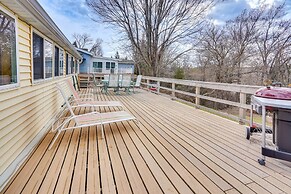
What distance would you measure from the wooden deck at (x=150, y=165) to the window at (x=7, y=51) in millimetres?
1032

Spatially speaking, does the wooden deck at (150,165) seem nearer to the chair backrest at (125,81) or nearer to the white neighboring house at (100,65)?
the chair backrest at (125,81)

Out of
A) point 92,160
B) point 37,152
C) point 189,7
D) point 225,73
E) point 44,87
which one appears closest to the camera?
point 92,160

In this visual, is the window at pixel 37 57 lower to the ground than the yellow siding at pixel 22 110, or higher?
higher

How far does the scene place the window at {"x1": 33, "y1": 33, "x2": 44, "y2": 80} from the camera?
11.1 feet

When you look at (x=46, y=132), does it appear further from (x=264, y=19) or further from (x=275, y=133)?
(x=264, y=19)

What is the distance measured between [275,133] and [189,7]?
491 inches

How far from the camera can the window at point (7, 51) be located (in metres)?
2.08

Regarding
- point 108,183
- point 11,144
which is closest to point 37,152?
point 11,144

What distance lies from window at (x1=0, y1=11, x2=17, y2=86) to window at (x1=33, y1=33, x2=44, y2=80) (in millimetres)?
956

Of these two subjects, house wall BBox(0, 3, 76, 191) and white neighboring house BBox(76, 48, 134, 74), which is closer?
house wall BBox(0, 3, 76, 191)

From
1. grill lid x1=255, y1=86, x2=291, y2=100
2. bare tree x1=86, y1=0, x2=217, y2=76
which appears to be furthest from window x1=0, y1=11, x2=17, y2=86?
bare tree x1=86, y1=0, x2=217, y2=76

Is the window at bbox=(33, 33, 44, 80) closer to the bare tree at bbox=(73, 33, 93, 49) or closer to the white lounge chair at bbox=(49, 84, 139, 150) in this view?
the white lounge chair at bbox=(49, 84, 139, 150)

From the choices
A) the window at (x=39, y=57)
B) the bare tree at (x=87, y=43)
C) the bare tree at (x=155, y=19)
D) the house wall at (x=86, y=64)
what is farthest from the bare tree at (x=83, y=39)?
the window at (x=39, y=57)

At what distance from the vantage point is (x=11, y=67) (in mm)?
2348
